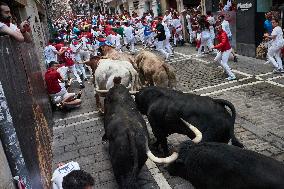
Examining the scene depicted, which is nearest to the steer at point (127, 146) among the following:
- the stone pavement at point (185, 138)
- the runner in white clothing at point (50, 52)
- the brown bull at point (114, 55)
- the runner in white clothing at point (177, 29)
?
the stone pavement at point (185, 138)

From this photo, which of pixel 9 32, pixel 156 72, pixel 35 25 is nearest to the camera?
pixel 9 32

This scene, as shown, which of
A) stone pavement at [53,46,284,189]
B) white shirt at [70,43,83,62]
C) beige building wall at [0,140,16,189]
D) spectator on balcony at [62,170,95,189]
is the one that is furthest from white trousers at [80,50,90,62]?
spectator on balcony at [62,170,95,189]

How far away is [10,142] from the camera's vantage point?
423 cm

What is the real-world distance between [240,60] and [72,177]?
13.5 m

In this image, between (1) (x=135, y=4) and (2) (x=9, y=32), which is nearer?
(2) (x=9, y=32)

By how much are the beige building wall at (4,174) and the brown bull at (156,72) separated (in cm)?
658

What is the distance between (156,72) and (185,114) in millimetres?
3972

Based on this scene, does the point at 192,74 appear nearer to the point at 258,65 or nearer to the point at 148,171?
the point at 258,65

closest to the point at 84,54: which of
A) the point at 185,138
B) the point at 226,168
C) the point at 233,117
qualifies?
the point at 185,138

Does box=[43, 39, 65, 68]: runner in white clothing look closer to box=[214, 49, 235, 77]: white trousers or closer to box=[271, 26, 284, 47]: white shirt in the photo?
box=[214, 49, 235, 77]: white trousers

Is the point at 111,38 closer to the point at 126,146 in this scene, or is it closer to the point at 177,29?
the point at 177,29

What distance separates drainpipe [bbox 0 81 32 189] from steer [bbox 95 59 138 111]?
16.6 ft

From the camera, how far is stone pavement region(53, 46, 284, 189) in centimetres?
683

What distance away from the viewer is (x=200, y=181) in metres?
4.57
